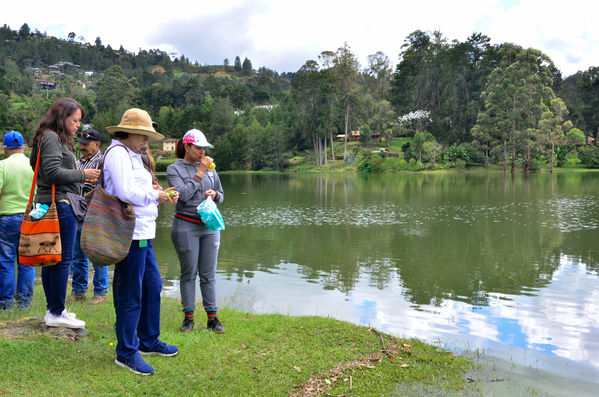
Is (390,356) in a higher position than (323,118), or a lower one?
lower

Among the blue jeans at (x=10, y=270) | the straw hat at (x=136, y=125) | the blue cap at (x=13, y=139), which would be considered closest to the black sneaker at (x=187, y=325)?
the blue jeans at (x=10, y=270)

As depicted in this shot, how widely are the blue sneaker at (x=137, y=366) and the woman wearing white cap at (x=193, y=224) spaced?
128cm

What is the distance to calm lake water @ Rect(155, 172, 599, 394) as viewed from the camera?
663 centimetres

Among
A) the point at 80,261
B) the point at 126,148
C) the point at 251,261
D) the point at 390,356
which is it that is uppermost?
the point at 126,148

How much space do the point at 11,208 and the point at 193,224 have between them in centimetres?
226

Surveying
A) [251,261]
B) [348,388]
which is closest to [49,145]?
[348,388]

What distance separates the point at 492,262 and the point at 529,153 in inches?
1801

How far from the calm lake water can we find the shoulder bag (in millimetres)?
4106

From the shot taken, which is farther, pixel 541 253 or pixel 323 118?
pixel 323 118

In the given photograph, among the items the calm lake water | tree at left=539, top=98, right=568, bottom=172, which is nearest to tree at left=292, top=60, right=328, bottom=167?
tree at left=539, top=98, right=568, bottom=172

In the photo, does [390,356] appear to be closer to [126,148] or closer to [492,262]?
[126,148]

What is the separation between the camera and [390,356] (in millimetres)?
4547

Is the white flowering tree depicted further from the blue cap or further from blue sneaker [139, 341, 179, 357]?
blue sneaker [139, 341, 179, 357]

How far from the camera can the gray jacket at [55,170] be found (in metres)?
4.00
